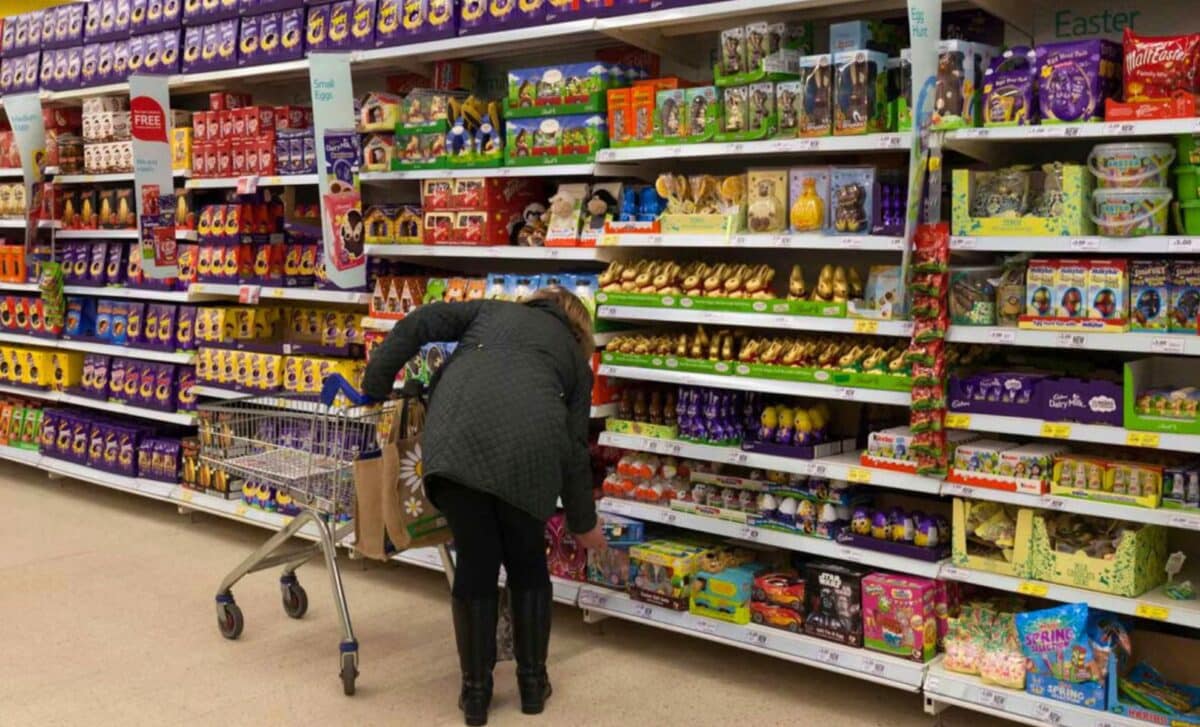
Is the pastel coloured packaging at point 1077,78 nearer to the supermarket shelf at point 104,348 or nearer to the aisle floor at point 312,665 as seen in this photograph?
the aisle floor at point 312,665

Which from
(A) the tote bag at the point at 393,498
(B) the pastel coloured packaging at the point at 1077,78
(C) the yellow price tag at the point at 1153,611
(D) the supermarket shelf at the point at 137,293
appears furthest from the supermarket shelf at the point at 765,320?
(D) the supermarket shelf at the point at 137,293

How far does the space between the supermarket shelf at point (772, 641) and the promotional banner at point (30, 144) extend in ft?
15.0

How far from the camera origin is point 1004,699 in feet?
11.8

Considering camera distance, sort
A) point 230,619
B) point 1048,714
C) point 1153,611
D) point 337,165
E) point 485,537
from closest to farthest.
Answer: point 1153,611, point 1048,714, point 485,537, point 230,619, point 337,165

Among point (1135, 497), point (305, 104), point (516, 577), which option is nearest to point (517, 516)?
point (516, 577)

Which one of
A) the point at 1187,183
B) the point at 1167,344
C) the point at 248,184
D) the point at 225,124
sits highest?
the point at 225,124

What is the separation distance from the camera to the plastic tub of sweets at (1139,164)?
11.0 ft

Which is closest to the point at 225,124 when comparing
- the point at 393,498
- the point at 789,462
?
the point at 393,498

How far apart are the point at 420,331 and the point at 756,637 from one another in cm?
155

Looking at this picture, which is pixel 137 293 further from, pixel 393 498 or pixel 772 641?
pixel 772 641

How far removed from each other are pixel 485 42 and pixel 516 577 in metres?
2.21

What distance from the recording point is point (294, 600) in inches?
194

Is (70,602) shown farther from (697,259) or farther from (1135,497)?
(1135,497)

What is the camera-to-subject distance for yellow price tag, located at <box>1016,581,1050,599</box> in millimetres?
3600
